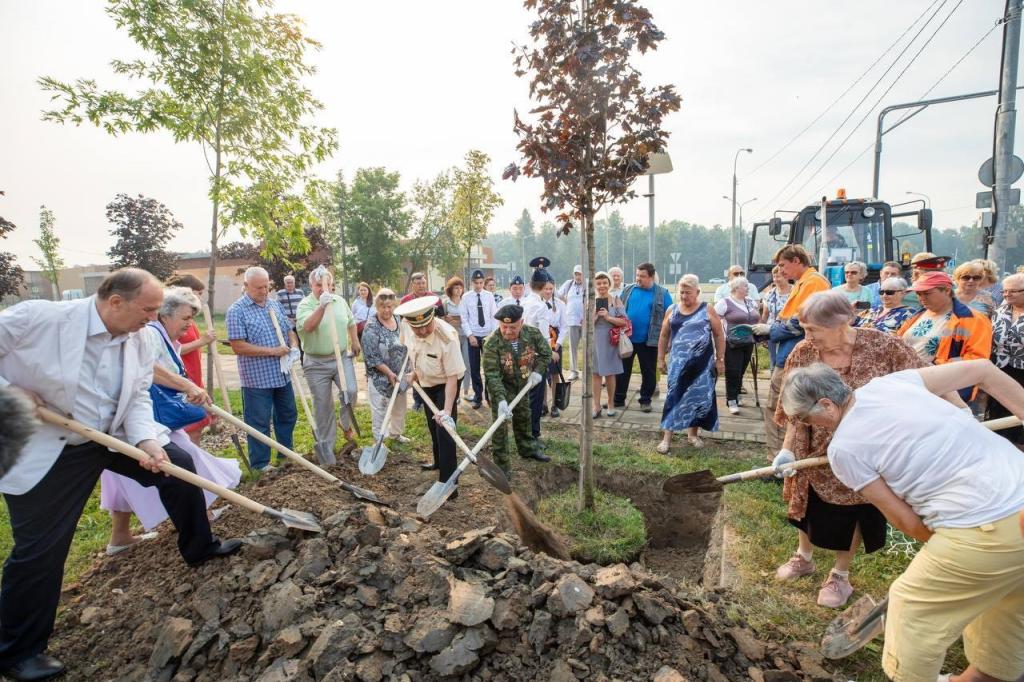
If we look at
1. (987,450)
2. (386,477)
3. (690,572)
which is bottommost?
(690,572)

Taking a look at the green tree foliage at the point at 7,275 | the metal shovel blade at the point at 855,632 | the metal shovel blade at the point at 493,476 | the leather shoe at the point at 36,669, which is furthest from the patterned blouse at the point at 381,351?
the green tree foliage at the point at 7,275

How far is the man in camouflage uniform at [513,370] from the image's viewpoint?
492cm

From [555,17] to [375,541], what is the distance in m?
3.52

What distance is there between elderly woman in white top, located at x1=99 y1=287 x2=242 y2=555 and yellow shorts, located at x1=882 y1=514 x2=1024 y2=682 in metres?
3.90

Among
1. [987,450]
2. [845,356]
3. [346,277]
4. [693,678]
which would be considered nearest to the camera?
[987,450]

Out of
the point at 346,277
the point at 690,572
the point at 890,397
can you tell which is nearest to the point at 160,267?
the point at 346,277

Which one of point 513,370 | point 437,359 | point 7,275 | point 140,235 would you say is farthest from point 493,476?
point 140,235

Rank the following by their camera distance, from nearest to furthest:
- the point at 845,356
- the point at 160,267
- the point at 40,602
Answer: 1. the point at 40,602
2. the point at 845,356
3. the point at 160,267

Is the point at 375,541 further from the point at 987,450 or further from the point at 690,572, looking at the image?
the point at 987,450

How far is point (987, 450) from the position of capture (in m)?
1.97

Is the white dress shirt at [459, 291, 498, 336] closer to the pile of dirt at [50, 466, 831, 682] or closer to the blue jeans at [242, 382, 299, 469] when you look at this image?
the blue jeans at [242, 382, 299, 469]

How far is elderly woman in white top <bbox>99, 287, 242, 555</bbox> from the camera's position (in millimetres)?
3424

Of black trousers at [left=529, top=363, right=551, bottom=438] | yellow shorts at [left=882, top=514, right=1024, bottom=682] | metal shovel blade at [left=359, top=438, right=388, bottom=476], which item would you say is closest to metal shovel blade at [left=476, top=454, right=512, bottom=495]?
metal shovel blade at [left=359, top=438, right=388, bottom=476]

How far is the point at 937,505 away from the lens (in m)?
1.96
